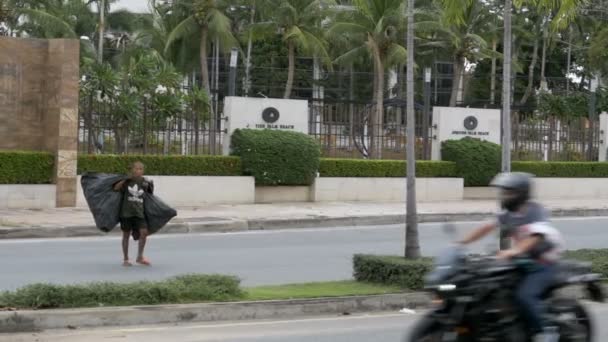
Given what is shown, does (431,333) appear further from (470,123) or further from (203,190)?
(470,123)

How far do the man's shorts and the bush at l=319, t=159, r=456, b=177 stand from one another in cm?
1192

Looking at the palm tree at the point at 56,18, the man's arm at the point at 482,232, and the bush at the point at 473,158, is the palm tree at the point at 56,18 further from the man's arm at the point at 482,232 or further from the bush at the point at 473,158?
the man's arm at the point at 482,232

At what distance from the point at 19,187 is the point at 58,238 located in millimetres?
3903

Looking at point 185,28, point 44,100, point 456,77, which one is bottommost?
point 44,100

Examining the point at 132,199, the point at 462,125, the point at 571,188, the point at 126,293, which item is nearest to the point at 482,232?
the point at 126,293

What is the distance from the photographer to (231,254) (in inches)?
675

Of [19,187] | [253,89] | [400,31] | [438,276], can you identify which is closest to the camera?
[438,276]

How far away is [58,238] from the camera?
62.8ft

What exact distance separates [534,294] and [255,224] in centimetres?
1420

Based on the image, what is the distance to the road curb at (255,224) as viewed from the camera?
19.1 meters

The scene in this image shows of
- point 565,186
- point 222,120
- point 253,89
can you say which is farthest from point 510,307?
point 253,89

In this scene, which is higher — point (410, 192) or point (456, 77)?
point (456, 77)

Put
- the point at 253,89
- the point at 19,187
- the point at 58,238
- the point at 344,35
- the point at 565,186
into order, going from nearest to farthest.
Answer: the point at 58,238
the point at 19,187
the point at 565,186
the point at 344,35
the point at 253,89

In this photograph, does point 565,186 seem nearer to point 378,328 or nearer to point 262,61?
point 378,328
